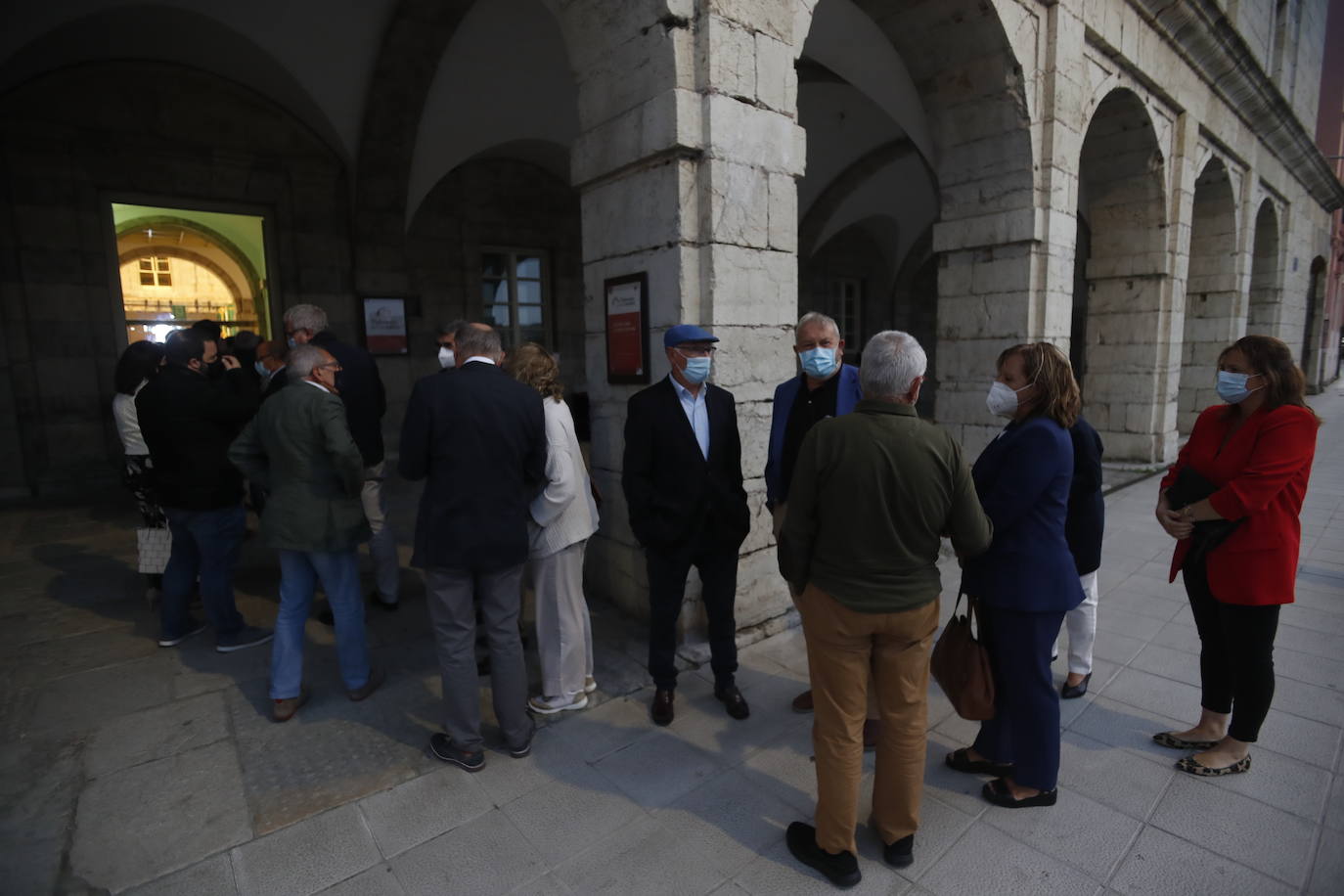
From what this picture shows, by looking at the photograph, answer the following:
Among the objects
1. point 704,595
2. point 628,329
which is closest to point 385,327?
point 628,329

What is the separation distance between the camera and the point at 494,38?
304 inches

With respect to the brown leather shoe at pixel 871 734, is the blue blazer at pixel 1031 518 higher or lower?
higher

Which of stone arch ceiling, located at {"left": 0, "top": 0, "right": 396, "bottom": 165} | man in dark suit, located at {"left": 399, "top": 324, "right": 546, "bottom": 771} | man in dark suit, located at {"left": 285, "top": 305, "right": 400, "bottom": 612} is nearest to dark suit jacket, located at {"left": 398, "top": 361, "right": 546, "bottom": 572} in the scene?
man in dark suit, located at {"left": 399, "top": 324, "right": 546, "bottom": 771}

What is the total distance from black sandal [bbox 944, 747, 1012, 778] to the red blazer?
107 cm

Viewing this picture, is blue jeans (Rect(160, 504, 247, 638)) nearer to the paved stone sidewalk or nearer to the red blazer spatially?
the paved stone sidewalk

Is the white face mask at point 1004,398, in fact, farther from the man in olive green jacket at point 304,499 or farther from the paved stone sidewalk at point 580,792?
the man in olive green jacket at point 304,499

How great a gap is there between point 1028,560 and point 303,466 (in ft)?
9.73

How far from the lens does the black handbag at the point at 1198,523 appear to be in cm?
258

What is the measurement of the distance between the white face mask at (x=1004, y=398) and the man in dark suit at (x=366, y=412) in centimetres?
314

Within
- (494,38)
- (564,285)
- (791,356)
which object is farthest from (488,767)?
(564,285)

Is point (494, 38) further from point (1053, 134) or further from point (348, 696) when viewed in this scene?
point (348, 696)

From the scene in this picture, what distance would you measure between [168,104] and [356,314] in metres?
2.94

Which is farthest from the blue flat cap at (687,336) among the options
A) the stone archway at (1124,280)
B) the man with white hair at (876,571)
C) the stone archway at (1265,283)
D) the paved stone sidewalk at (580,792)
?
the stone archway at (1265,283)

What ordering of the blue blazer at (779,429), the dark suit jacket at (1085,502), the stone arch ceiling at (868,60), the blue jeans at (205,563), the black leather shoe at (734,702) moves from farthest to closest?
the stone arch ceiling at (868,60), the blue jeans at (205,563), the blue blazer at (779,429), the black leather shoe at (734,702), the dark suit jacket at (1085,502)
